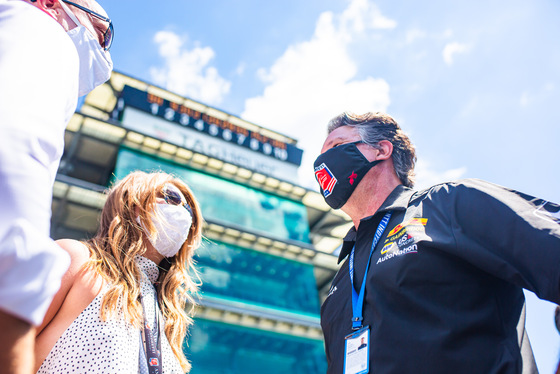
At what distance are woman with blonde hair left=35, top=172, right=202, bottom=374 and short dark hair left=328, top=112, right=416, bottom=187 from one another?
1.37 meters

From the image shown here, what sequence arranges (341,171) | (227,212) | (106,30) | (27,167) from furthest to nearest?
(227,212), (341,171), (106,30), (27,167)

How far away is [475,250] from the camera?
1702 mm

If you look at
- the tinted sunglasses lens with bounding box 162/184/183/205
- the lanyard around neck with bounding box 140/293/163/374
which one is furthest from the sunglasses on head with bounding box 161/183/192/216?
the lanyard around neck with bounding box 140/293/163/374

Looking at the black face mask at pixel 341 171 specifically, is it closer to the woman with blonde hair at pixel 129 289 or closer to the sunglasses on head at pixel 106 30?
the woman with blonde hair at pixel 129 289

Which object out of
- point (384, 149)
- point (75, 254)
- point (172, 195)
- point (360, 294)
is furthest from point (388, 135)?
point (75, 254)

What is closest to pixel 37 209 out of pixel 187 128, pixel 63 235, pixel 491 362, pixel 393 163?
pixel 491 362

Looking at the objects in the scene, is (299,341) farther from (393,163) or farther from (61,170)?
(393,163)

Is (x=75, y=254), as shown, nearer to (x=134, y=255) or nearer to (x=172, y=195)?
(x=134, y=255)

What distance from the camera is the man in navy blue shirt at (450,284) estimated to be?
1596 mm

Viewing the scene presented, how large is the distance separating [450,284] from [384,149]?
1374 millimetres

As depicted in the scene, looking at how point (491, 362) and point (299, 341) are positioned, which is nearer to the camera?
point (491, 362)

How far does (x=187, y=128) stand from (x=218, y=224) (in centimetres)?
642

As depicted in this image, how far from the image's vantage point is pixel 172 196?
2660mm

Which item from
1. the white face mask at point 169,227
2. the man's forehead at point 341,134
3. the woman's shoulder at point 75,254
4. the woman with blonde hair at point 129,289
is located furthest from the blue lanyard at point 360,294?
the woman's shoulder at point 75,254
